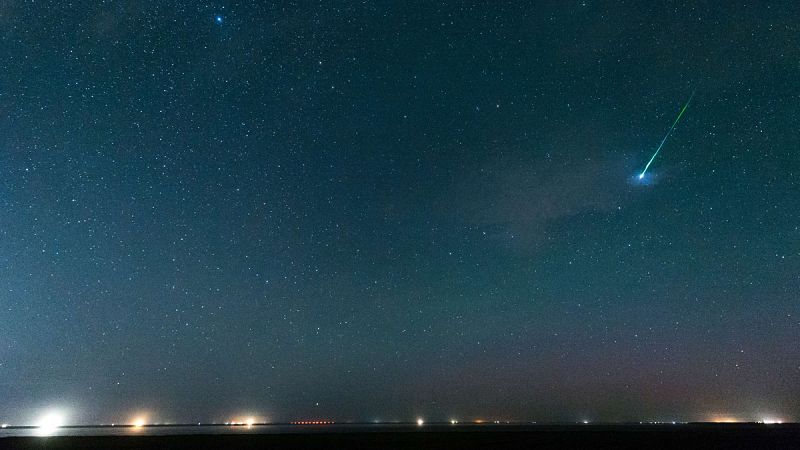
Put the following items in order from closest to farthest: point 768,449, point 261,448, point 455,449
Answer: point 768,449
point 455,449
point 261,448

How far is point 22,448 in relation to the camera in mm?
43375

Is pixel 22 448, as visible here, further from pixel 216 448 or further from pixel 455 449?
pixel 455 449

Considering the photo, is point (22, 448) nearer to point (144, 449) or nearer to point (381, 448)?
point (144, 449)

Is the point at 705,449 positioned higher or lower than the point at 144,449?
lower

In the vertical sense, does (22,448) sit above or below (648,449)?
above

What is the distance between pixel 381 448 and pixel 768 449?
1100 inches

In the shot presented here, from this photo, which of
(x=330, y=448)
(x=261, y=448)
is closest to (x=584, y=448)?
(x=330, y=448)

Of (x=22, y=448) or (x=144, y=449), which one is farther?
(x=22, y=448)

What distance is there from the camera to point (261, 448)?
135 ft

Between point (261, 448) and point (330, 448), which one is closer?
point (330, 448)

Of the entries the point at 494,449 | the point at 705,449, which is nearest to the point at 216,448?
the point at 494,449

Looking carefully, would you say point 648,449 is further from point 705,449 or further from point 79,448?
point 79,448

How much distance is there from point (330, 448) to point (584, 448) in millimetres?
18800

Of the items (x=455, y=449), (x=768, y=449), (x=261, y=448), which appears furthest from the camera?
(x=261, y=448)
